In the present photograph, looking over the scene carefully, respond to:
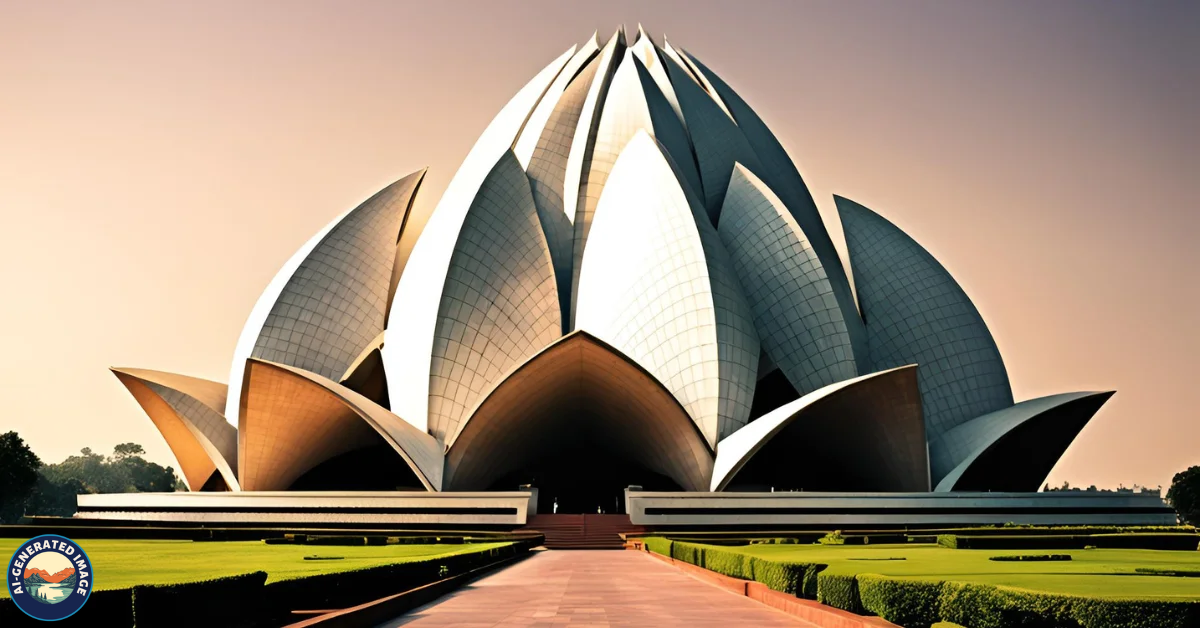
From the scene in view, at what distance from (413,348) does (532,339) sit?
384cm

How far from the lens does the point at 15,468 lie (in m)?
44.5

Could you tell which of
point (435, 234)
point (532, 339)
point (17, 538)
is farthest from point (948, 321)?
point (17, 538)

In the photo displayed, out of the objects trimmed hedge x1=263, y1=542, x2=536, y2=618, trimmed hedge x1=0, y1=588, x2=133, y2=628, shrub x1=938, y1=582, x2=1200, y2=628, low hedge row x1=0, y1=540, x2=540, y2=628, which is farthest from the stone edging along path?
trimmed hedge x1=0, y1=588, x2=133, y2=628

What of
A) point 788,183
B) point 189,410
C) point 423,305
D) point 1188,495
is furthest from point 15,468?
point 1188,495

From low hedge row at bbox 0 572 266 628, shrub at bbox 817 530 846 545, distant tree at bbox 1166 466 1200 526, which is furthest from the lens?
distant tree at bbox 1166 466 1200 526

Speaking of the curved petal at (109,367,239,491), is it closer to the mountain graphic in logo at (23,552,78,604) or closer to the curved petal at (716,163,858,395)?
the curved petal at (716,163,858,395)

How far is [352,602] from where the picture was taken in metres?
7.65

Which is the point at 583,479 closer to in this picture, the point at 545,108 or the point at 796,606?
Answer: the point at 545,108

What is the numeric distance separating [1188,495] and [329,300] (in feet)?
155

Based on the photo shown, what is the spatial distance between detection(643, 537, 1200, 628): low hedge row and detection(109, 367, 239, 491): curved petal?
2515cm

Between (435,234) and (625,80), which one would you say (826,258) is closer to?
(625,80)

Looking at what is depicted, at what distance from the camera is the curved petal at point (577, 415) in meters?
25.8

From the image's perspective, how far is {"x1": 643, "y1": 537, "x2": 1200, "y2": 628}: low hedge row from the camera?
14.6ft

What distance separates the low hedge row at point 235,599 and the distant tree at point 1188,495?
2109 inches
